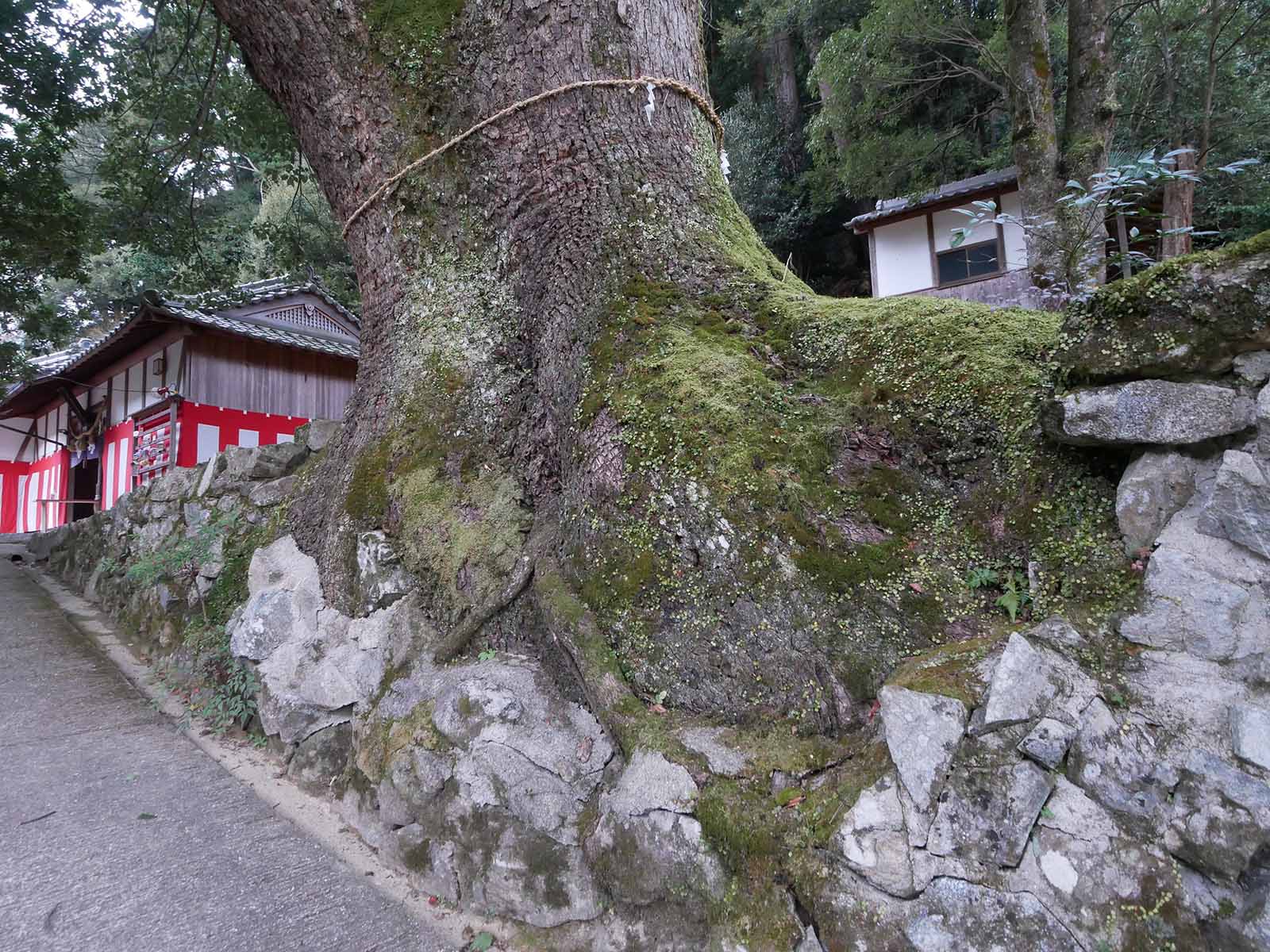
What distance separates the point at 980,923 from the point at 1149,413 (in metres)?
1.40

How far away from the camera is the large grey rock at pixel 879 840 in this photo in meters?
1.63

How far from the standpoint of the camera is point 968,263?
1084 cm

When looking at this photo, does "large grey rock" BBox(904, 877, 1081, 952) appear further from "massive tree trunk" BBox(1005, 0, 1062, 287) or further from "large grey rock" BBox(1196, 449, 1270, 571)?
"massive tree trunk" BBox(1005, 0, 1062, 287)

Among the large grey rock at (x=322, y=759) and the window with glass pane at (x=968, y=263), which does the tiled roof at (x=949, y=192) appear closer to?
the window with glass pane at (x=968, y=263)

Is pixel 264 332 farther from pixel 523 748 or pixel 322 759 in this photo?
pixel 523 748

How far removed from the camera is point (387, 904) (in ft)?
7.46

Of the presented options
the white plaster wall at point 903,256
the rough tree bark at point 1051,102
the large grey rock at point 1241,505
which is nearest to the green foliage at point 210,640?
the large grey rock at point 1241,505

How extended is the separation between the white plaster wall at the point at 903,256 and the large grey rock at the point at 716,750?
1055 centimetres

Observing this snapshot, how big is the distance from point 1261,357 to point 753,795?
5.93 ft

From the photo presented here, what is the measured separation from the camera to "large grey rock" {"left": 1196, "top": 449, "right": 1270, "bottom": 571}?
5.45 feet

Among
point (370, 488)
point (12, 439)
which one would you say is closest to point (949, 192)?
point (370, 488)

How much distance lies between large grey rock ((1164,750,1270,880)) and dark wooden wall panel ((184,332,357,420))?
9925 mm

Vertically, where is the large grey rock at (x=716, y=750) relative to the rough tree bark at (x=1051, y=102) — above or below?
below

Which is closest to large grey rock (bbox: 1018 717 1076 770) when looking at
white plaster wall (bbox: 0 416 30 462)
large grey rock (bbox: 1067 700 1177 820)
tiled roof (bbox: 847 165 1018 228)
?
large grey rock (bbox: 1067 700 1177 820)
